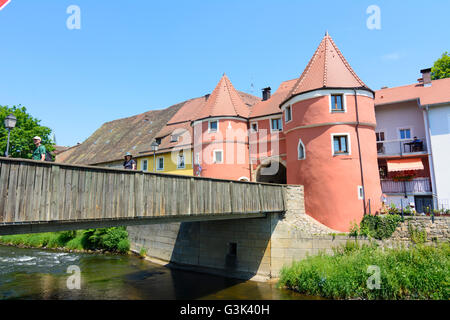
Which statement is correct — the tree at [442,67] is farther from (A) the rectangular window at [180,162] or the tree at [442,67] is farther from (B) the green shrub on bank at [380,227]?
(A) the rectangular window at [180,162]

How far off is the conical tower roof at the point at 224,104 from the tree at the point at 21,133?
17489 millimetres

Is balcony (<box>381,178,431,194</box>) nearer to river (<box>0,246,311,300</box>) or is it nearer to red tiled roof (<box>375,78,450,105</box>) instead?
red tiled roof (<box>375,78,450,105</box>)

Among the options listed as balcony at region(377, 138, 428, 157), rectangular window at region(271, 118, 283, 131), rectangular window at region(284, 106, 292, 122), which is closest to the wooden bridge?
rectangular window at region(284, 106, 292, 122)

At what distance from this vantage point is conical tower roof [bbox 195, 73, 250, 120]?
2345cm

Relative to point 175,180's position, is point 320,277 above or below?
below

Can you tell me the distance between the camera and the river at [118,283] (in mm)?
13555

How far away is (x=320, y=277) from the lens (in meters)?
12.8

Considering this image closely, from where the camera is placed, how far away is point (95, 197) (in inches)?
330

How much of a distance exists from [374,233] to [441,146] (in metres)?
7.75

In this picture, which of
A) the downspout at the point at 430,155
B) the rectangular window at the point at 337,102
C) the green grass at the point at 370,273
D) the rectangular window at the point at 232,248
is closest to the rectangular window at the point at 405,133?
the downspout at the point at 430,155

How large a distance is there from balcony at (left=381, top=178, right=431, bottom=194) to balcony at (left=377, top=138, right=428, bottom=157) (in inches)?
68.3

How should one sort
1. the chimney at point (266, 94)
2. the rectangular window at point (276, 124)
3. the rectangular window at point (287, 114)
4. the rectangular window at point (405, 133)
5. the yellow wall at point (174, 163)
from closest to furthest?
1. the rectangular window at point (287, 114)
2. the rectangular window at point (405, 133)
3. the rectangular window at point (276, 124)
4. the chimney at point (266, 94)
5. the yellow wall at point (174, 163)
